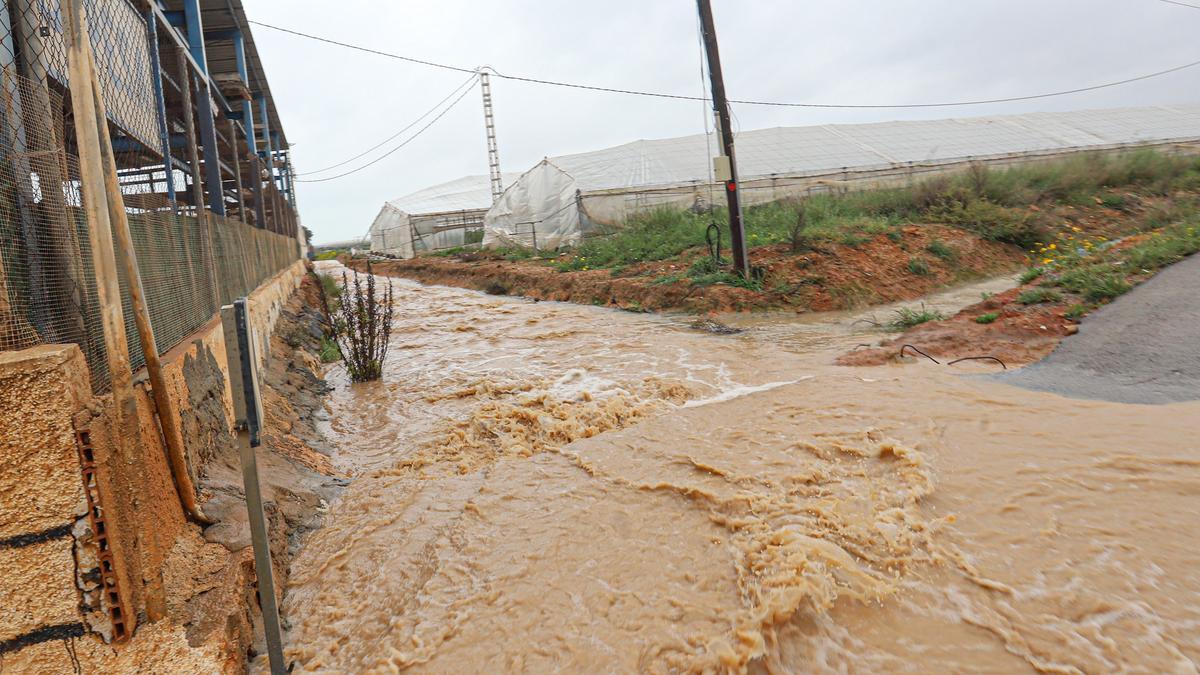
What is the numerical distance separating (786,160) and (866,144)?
3909mm

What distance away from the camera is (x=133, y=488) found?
6.84 feet

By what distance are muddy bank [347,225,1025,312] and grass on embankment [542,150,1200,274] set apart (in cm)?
30

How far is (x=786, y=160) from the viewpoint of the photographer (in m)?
22.3

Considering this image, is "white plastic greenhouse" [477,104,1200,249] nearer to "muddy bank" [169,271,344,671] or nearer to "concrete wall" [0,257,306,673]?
"muddy bank" [169,271,344,671]

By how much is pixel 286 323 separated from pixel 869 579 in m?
9.38

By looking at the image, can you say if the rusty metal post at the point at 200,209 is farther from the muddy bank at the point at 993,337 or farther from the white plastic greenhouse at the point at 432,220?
the white plastic greenhouse at the point at 432,220

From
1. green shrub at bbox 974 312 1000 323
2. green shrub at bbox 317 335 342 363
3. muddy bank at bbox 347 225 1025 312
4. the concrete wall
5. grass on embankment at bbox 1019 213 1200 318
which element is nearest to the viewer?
the concrete wall

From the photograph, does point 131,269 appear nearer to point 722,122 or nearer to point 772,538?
point 772,538

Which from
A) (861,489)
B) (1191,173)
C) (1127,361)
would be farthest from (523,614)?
(1191,173)

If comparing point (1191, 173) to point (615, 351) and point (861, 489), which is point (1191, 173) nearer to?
point (615, 351)

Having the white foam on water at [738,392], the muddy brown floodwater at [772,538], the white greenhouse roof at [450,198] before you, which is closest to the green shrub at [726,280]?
the white foam on water at [738,392]

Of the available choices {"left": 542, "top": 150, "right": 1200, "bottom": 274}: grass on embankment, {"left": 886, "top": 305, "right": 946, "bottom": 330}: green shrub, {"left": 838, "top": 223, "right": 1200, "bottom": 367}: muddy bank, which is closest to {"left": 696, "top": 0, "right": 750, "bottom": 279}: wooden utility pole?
{"left": 542, "top": 150, "right": 1200, "bottom": 274}: grass on embankment

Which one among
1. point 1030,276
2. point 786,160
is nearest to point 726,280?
point 1030,276

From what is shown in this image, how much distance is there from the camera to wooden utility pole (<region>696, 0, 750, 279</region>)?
36.9ft
